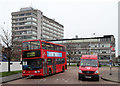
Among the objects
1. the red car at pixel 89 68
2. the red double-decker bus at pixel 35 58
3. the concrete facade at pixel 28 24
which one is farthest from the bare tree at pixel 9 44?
the concrete facade at pixel 28 24

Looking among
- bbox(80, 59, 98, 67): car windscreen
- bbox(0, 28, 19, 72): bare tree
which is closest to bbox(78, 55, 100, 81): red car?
bbox(80, 59, 98, 67): car windscreen

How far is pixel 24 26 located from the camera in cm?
8525

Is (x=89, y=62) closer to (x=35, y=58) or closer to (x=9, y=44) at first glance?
(x=35, y=58)

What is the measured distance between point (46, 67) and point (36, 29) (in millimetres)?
69858

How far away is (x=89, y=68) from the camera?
16.2 meters

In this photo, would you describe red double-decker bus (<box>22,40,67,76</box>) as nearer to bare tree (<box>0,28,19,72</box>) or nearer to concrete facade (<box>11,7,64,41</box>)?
bare tree (<box>0,28,19,72</box>)

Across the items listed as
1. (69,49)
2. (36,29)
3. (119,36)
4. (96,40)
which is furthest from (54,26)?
(119,36)

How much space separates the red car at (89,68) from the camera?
15.9 m

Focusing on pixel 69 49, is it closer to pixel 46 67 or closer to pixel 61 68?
pixel 61 68

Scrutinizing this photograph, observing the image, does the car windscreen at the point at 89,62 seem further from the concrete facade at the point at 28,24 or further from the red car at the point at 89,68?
the concrete facade at the point at 28,24

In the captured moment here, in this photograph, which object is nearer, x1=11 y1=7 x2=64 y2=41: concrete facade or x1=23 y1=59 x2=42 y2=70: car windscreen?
x1=23 y1=59 x2=42 y2=70: car windscreen

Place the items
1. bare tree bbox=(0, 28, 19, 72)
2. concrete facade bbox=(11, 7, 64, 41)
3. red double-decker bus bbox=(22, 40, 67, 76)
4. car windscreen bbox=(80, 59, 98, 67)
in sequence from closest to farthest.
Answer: car windscreen bbox=(80, 59, 98, 67)
red double-decker bus bbox=(22, 40, 67, 76)
bare tree bbox=(0, 28, 19, 72)
concrete facade bbox=(11, 7, 64, 41)

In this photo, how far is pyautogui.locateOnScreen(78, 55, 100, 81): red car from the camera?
15852mm

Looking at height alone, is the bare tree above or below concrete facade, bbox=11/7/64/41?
below
